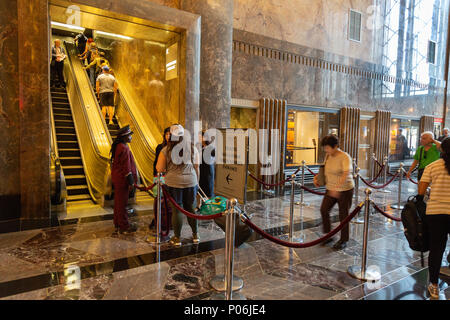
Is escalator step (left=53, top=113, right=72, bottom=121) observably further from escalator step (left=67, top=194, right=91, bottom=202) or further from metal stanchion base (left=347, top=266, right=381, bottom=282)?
metal stanchion base (left=347, top=266, right=381, bottom=282)

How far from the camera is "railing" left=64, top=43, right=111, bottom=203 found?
6866 millimetres

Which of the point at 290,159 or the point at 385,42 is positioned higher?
the point at 385,42

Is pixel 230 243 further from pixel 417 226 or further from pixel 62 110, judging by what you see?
pixel 62 110

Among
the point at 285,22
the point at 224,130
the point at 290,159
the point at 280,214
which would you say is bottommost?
the point at 280,214

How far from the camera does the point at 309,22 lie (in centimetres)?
998

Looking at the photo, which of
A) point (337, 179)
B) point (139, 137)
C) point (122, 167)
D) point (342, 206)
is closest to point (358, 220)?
point (342, 206)

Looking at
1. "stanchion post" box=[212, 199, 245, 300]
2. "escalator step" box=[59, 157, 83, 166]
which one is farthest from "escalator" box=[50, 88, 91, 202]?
"stanchion post" box=[212, 199, 245, 300]

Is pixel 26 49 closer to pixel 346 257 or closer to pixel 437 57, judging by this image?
pixel 346 257

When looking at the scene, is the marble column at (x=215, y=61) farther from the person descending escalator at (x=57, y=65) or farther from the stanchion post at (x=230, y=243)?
the person descending escalator at (x=57, y=65)

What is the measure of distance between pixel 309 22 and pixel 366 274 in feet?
28.1

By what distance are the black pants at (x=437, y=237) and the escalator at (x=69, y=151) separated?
6.36m

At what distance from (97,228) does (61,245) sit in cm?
82

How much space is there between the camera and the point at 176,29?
22.2 feet
